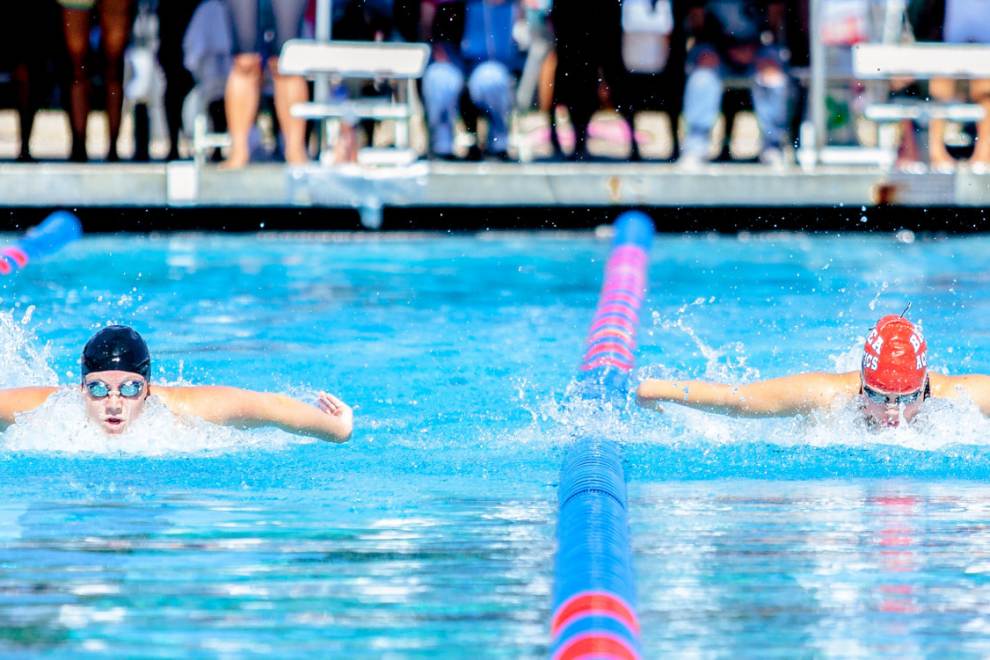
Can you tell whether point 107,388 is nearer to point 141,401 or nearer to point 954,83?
point 141,401

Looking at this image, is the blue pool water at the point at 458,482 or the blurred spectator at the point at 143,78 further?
the blurred spectator at the point at 143,78

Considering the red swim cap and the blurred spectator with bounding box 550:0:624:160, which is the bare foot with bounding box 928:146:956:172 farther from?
the red swim cap

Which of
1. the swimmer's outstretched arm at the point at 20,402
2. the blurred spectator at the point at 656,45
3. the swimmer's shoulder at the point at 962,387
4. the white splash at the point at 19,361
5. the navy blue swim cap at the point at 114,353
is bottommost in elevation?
the white splash at the point at 19,361

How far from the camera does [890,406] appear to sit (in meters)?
5.00

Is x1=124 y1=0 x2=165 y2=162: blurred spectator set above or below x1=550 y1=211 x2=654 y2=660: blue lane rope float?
above

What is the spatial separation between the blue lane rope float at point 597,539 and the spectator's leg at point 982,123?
3.99m

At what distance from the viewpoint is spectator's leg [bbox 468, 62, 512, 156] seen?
32.5ft

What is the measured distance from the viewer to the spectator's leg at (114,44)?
9688 mm

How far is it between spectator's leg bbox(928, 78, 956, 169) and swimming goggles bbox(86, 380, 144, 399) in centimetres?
634

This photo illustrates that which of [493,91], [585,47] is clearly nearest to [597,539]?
[493,91]

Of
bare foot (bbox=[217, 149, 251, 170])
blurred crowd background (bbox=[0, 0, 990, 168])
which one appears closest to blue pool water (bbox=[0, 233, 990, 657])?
bare foot (bbox=[217, 149, 251, 170])

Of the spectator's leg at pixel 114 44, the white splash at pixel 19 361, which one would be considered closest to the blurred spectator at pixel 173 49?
the spectator's leg at pixel 114 44

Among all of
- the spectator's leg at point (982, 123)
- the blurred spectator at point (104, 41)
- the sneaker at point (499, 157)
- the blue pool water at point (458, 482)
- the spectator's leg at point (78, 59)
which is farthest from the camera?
the sneaker at point (499, 157)

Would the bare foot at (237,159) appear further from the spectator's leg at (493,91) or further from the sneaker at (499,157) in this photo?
the sneaker at (499,157)
